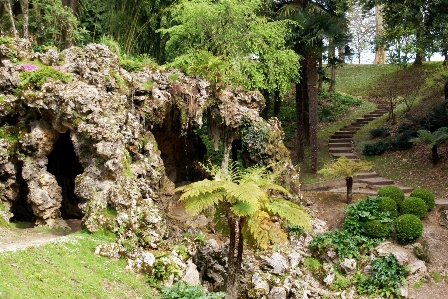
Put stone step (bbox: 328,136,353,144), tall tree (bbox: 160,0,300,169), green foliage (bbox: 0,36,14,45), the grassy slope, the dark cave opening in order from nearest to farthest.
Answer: green foliage (bbox: 0,36,14,45) → the dark cave opening → tall tree (bbox: 160,0,300,169) → the grassy slope → stone step (bbox: 328,136,353,144)

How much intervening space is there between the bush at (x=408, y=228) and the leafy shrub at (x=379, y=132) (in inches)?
470

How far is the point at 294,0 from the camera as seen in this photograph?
21.3 metres

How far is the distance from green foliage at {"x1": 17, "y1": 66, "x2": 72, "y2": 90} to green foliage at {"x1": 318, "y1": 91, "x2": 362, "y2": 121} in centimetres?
2128

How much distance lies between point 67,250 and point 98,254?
743 millimetres

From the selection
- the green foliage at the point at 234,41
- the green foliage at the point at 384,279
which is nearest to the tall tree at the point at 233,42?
the green foliage at the point at 234,41

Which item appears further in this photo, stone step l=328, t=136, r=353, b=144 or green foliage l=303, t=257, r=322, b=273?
stone step l=328, t=136, r=353, b=144

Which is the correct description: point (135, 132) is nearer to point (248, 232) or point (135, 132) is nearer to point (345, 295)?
point (248, 232)

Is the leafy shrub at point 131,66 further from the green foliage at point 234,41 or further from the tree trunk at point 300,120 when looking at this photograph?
the tree trunk at point 300,120

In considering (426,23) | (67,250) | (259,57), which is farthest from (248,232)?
(426,23)

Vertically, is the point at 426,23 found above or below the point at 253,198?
above

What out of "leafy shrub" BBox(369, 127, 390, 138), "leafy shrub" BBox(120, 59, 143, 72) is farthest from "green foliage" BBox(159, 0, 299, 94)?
"leafy shrub" BBox(369, 127, 390, 138)

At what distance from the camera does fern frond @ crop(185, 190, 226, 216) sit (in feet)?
A: 33.4

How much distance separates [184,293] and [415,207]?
31.5ft

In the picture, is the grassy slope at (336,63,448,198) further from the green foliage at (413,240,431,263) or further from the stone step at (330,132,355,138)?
the green foliage at (413,240,431,263)
